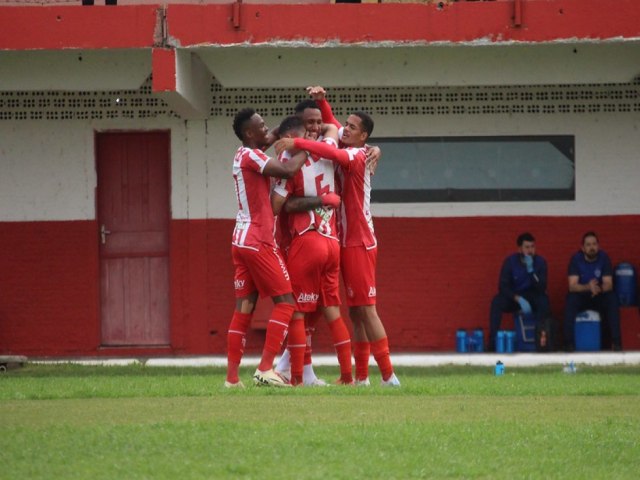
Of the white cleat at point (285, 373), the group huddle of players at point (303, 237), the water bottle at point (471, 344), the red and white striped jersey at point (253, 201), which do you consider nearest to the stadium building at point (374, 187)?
the water bottle at point (471, 344)

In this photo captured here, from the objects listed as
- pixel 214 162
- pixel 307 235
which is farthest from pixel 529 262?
pixel 307 235

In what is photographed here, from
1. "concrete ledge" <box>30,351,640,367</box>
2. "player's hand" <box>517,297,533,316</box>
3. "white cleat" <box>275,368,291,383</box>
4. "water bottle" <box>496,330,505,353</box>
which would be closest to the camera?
"white cleat" <box>275,368,291,383</box>

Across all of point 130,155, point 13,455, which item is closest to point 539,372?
point 130,155

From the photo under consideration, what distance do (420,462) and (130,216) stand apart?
41.6ft

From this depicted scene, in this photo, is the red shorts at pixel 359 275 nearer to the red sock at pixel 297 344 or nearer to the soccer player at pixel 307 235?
the soccer player at pixel 307 235

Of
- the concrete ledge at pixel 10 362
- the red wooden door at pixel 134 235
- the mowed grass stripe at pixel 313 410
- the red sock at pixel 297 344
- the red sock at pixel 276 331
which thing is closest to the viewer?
the mowed grass stripe at pixel 313 410

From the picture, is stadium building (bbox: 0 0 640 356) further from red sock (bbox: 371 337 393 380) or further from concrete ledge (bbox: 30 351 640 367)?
red sock (bbox: 371 337 393 380)

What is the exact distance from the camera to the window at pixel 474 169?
20.2 metres

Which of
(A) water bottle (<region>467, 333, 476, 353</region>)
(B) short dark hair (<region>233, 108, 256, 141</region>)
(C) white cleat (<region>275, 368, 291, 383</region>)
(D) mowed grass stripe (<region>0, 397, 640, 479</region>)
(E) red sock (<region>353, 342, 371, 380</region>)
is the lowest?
(A) water bottle (<region>467, 333, 476, 353</region>)

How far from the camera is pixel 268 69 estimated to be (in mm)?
19703

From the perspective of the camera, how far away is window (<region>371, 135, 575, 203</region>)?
66.4ft

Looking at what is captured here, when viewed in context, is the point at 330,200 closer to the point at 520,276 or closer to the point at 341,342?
the point at 341,342

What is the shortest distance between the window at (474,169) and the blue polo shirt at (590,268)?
1162 millimetres

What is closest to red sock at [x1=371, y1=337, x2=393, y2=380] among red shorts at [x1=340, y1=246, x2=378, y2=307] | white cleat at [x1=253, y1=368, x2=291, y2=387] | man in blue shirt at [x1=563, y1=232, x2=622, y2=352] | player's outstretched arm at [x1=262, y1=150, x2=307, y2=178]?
red shorts at [x1=340, y1=246, x2=378, y2=307]
